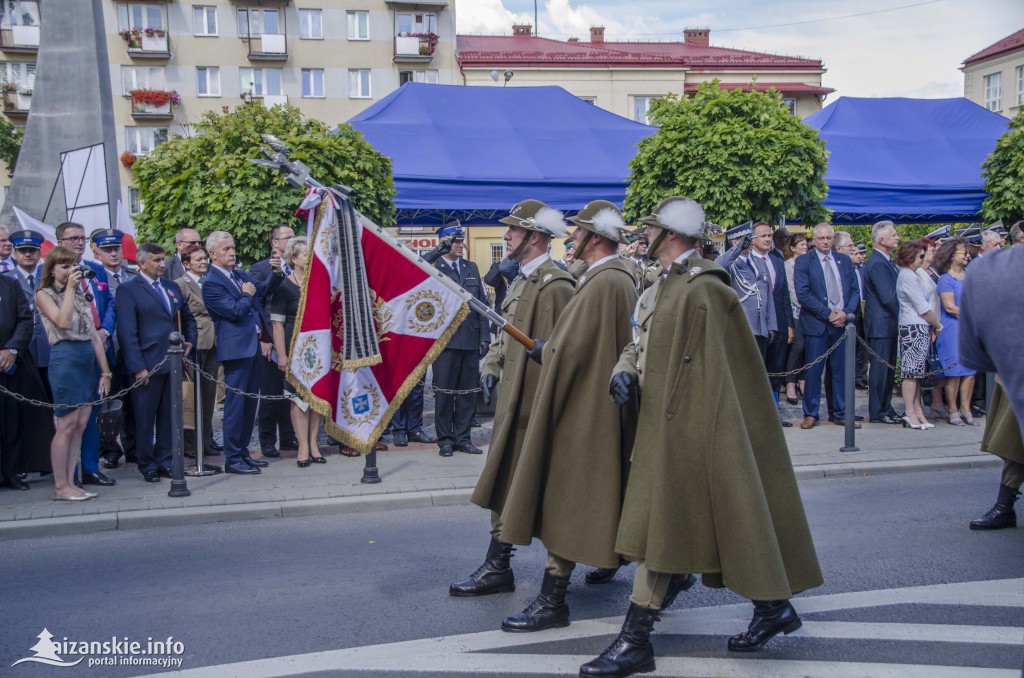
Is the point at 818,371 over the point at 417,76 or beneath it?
beneath

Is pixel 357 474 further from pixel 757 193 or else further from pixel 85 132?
pixel 757 193

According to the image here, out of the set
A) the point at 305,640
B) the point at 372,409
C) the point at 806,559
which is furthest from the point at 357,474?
the point at 806,559

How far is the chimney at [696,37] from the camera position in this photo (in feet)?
179

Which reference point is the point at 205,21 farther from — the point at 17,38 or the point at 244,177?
the point at 244,177

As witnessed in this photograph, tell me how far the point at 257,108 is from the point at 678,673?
10.0 metres

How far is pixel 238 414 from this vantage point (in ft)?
29.6

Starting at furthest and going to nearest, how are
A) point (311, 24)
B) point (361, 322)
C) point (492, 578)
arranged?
point (311, 24) < point (361, 322) < point (492, 578)

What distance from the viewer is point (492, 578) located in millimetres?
5652

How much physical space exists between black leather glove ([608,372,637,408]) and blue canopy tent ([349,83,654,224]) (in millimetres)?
11206

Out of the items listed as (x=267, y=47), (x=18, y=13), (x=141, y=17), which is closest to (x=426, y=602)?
(x=267, y=47)

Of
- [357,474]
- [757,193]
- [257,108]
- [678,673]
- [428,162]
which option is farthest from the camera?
[428,162]

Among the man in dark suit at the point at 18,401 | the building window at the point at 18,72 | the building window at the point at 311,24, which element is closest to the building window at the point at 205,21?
the building window at the point at 311,24

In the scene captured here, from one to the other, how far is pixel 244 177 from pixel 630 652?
8.63 m

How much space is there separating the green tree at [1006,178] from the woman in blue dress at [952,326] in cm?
588
